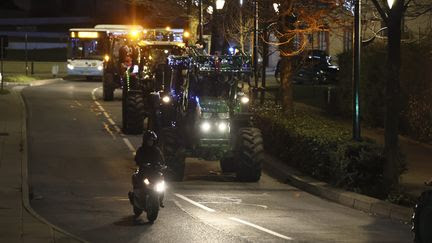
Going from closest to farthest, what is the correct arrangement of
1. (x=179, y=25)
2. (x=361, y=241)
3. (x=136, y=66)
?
(x=361, y=241), (x=136, y=66), (x=179, y=25)

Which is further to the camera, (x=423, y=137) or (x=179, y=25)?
→ (x=179, y=25)

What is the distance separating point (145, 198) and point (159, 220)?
0.59 meters

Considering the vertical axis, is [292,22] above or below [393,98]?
above

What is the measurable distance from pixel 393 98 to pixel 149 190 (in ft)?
17.3

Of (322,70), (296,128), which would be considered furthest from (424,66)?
(322,70)

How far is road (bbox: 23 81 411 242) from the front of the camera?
12773 mm

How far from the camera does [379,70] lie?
2664 cm

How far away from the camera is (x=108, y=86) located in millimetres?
36406

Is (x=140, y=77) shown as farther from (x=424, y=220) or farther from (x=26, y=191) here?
(x=424, y=220)

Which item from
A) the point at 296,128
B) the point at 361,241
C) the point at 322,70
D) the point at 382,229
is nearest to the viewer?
the point at 361,241

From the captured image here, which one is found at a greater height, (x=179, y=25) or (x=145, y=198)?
(x=179, y=25)

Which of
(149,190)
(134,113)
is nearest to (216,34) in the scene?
(134,113)

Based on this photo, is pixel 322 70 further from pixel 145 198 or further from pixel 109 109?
pixel 145 198

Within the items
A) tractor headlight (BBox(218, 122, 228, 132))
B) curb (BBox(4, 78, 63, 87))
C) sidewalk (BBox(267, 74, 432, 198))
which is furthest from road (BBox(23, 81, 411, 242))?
curb (BBox(4, 78, 63, 87))
